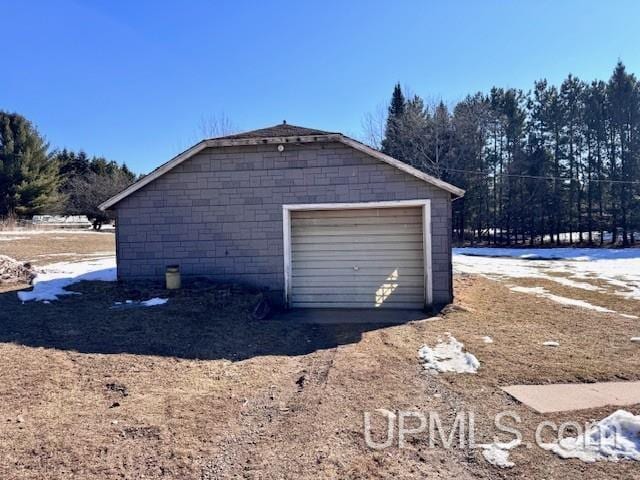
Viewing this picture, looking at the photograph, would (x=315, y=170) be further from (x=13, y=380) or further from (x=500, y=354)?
(x=13, y=380)

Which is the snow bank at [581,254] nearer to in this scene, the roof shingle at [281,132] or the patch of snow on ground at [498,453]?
the roof shingle at [281,132]

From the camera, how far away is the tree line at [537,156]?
27594mm

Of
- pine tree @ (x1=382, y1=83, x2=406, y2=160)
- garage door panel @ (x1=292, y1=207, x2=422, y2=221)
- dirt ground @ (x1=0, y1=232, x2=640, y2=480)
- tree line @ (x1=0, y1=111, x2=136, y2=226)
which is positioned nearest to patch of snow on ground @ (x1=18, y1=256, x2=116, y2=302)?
dirt ground @ (x1=0, y1=232, x2=640, y2=480)

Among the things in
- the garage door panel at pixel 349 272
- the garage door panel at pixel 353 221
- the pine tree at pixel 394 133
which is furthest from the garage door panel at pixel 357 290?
the pine tree at pixel 394 133

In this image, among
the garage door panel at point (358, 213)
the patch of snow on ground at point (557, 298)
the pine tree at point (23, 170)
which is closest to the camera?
the patch of snow on ground at point (557, 298)

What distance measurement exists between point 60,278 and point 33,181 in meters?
27.0

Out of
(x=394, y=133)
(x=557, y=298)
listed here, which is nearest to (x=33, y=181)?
(x=394, y=133)

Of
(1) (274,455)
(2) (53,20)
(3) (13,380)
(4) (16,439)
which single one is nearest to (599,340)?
(1) (274,455)

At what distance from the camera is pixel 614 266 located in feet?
53.9

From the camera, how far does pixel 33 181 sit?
31578mm

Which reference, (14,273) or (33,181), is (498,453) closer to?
(14,273)

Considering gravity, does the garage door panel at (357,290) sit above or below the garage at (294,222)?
below

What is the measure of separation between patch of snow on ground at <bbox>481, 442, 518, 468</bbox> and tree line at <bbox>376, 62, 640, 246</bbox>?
2684 cm

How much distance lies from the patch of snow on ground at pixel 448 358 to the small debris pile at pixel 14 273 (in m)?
8.83
